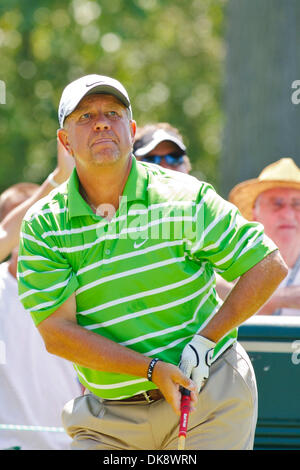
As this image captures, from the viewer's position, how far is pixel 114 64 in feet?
59.4

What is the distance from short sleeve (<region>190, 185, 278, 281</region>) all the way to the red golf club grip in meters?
0.43

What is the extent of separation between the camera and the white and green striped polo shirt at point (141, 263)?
10.2 ft

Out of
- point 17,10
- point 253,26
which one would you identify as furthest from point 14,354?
point 17,10

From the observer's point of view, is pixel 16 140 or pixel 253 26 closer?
pixel 253 26

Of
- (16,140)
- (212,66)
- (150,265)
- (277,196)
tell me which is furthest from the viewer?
(212,66)

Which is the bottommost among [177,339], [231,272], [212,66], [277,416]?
[277,416]

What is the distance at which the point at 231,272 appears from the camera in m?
3.15

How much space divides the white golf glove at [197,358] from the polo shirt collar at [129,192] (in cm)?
55

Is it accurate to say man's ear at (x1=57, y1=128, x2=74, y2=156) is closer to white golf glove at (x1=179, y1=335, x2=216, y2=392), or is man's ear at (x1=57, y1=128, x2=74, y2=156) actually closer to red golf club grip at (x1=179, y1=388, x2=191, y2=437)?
white golf glove at (x1=179, y1=335, x2=216, y2=392)

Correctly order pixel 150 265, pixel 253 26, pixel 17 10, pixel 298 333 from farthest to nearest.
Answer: pixel 17 10
pixel 253 26
pixel 298 333
pixel 150 265

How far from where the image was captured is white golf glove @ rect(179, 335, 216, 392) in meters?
3.00

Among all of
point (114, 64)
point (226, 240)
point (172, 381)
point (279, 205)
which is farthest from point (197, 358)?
point (114, 64)

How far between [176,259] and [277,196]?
2.69 m

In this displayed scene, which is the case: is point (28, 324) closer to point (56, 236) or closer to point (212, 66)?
point (56, 236)
